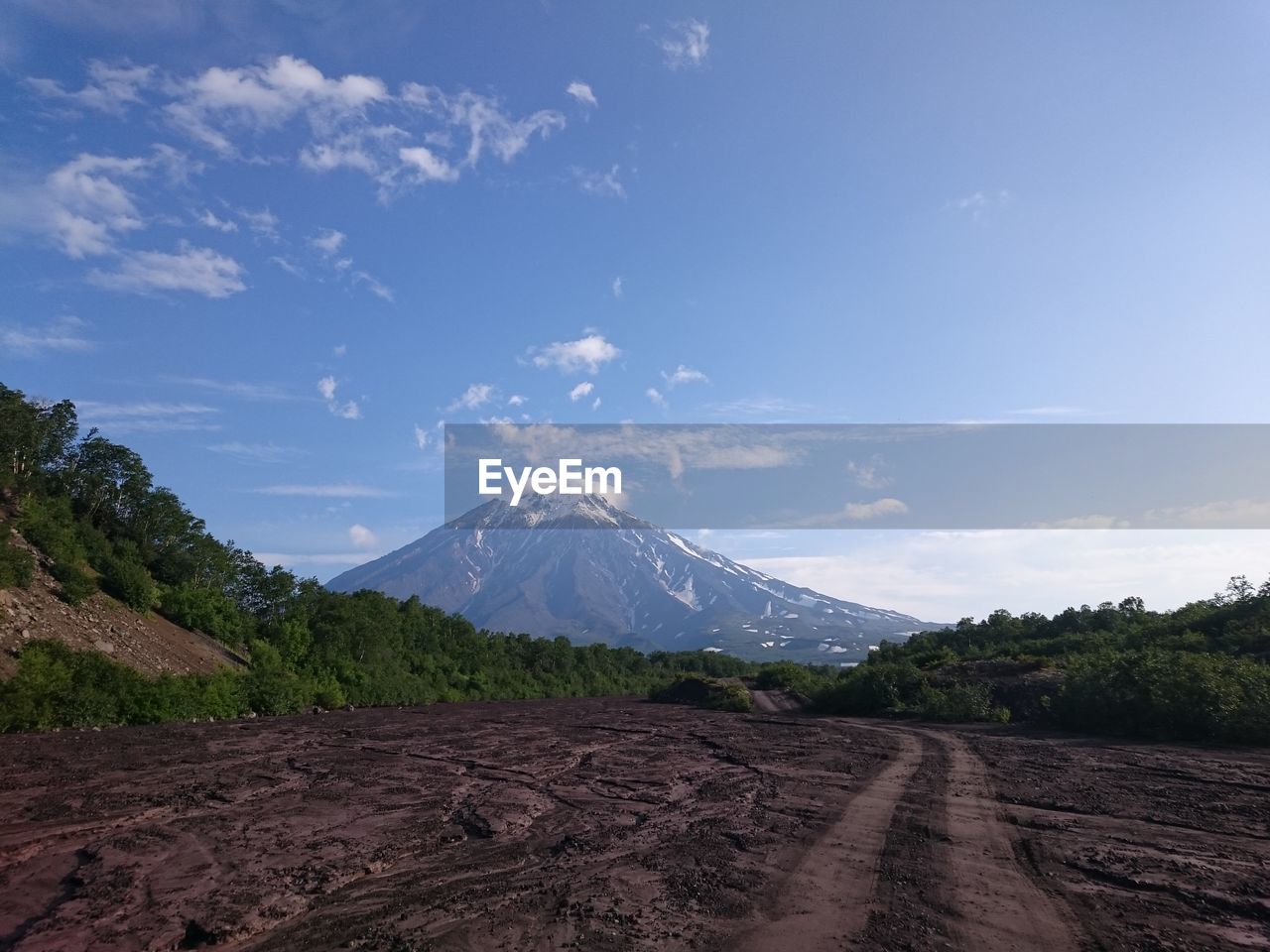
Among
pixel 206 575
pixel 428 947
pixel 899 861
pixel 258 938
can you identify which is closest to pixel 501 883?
pixel 428 947

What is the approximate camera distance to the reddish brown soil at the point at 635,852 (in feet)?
18.0

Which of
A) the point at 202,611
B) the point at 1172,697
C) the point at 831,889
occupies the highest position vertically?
the point at 202,611

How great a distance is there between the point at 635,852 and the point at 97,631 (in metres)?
25.8

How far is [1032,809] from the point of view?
9812 millimetres

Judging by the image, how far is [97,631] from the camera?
25172mm

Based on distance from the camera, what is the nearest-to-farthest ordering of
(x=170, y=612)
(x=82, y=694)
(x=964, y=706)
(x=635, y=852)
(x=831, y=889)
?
(x=831, y=889), (x=635, y=852), (x=82, y=694), (x=964, y=706), (x=170, y=612)

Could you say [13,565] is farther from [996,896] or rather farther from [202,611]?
[996,896]

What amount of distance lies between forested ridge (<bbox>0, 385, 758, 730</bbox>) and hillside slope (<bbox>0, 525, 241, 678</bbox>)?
1.55 feet

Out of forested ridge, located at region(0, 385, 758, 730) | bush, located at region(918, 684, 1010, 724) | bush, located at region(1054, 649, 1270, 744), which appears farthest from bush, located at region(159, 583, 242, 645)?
bush, located at region(1054, 649, 1270, 744)

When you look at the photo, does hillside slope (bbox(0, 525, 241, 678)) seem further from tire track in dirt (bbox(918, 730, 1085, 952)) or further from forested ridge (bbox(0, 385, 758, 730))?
tire track in dirt (bbox(918, 730, 1085, 952))

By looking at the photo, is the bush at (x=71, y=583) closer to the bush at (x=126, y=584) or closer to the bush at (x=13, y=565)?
the bush at (x=13, y=565)

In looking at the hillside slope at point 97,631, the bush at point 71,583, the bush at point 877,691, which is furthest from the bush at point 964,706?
the bush at point 71,583

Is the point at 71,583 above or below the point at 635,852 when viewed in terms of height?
above

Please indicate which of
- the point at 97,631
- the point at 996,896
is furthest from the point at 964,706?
the point at 97,631
